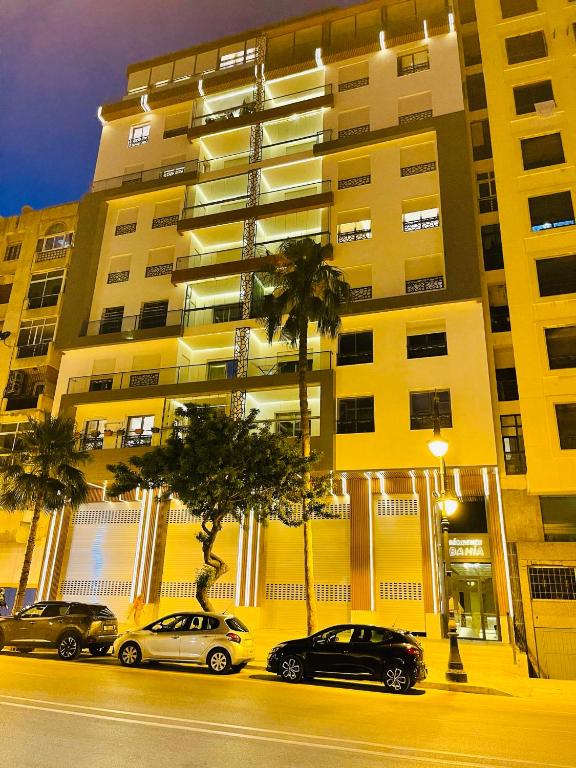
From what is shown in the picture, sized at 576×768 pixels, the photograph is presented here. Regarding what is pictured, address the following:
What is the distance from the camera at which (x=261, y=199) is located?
30.5 meters

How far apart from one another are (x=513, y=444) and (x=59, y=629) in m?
18.1

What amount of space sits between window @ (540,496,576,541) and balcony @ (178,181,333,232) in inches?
654

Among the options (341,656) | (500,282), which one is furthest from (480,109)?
(341,656)

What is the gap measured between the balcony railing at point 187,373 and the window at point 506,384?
7.45 meters

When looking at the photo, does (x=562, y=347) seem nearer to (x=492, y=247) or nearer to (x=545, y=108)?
(x=492, y=247)

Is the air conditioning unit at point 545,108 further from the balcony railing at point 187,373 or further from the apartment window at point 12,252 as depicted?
the apartment window at point 12,252

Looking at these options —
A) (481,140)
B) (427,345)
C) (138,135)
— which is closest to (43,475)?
(427,345)

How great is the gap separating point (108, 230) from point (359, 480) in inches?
814

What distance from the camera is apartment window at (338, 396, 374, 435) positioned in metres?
23.3

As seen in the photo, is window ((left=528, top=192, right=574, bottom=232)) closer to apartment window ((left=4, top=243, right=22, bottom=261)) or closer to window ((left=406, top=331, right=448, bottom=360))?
window ((left=406, top=331, right=448, bottom=360))

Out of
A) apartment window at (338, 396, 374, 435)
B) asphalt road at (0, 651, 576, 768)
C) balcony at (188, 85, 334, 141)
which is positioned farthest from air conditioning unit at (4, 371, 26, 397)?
asphalt road at (0, 651, 576, 768)

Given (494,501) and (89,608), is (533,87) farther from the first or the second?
(89,608)

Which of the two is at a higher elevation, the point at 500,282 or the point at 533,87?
the point at 533,87

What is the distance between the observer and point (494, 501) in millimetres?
21766
